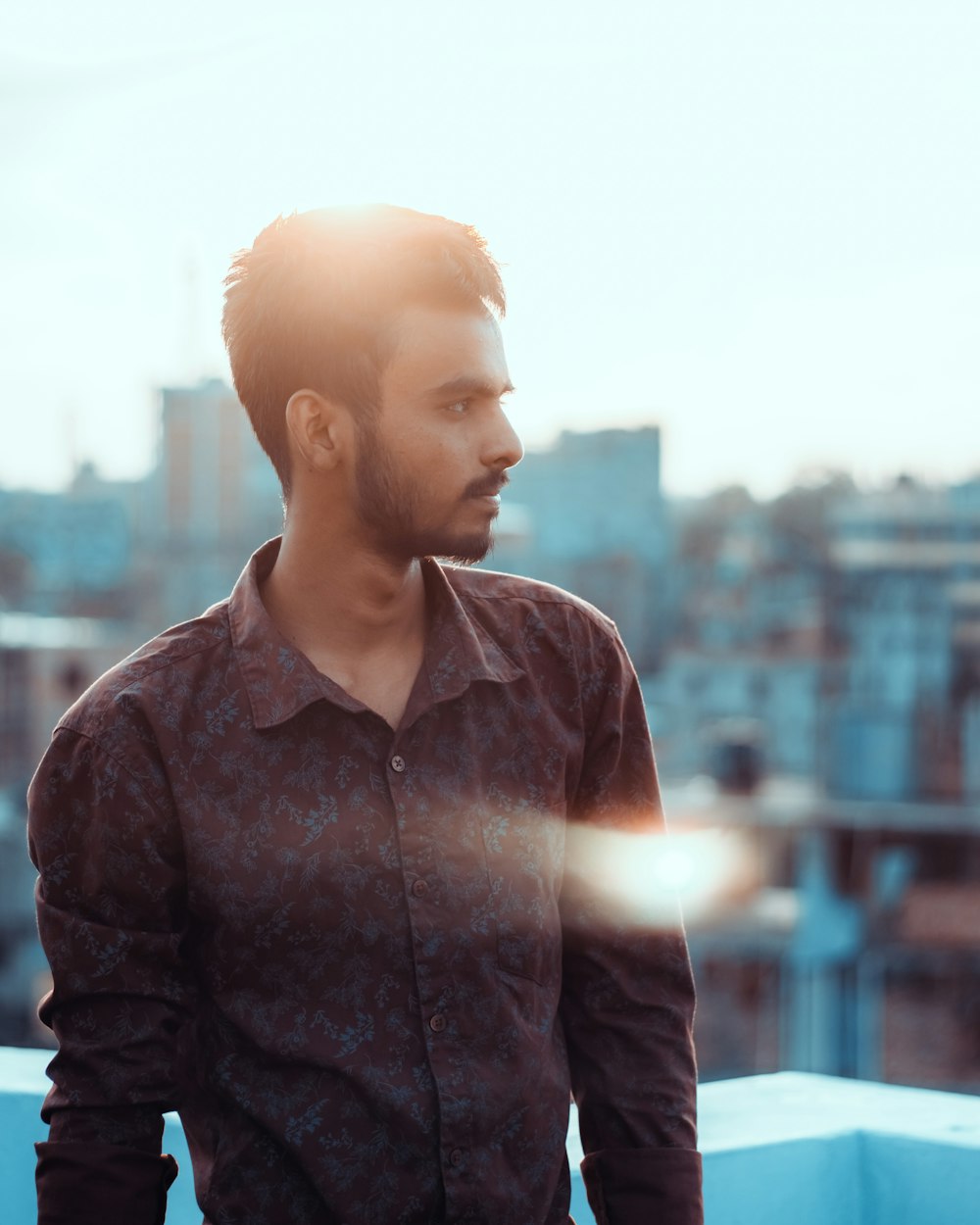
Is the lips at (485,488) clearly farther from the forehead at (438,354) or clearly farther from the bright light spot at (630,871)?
the bright light spot at (630,871)

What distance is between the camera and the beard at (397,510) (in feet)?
4.06

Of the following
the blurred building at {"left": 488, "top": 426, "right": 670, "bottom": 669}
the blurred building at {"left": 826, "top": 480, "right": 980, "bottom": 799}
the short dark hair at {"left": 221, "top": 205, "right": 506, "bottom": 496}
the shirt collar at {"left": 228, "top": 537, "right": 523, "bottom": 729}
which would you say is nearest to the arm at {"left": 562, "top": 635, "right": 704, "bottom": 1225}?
the shirt collar at {"left": 228, "top": 537, "right": 523, "bottom": 729}

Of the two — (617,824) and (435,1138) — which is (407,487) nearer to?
(617,824)

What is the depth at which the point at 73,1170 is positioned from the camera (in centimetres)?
121

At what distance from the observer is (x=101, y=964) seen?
1.21m

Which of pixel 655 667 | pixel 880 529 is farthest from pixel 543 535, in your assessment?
pixel 880 529

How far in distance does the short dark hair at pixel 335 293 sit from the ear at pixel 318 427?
1 centimetres

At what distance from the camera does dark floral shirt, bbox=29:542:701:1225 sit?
120 centimetres

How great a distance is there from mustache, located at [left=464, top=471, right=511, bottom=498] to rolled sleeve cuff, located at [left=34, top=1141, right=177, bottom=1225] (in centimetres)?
64

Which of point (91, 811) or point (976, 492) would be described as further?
point (976, 492)

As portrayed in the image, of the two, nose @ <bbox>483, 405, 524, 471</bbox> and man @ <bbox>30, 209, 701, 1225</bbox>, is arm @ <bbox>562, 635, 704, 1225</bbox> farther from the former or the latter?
nose @ <bbox>483, 405, 524, 471</bbox>

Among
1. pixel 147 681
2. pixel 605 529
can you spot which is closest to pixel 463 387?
pixel 147 681

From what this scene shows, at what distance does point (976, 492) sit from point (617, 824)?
70.9 ft

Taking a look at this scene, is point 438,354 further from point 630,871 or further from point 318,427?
point 630,871
